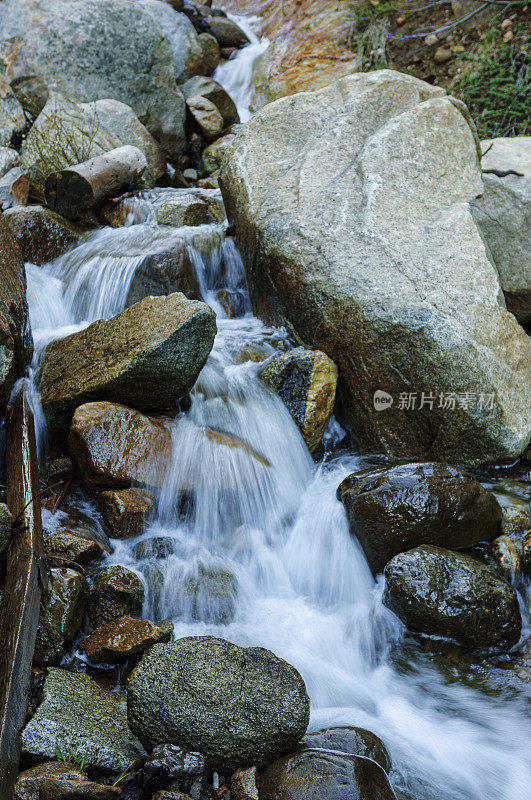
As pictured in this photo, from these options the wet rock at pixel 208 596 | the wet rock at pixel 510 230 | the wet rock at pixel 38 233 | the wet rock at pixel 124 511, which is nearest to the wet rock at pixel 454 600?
the wet rock at pixel 208 596

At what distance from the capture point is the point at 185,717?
92.3 inches

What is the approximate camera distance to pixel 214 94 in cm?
1002

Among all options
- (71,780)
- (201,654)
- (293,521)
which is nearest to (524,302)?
(293,521)

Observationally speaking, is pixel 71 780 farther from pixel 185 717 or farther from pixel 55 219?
pixel 55 219

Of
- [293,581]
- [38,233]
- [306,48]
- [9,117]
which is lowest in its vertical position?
[293,581]

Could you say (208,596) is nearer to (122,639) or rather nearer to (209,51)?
(122,639)

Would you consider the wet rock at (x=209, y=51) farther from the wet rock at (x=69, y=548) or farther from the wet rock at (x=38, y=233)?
the wet rock at (x=69, y=548)

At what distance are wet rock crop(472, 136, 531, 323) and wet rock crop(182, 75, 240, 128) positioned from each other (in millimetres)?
5857

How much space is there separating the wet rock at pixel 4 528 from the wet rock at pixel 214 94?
900 cm

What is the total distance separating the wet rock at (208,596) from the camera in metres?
3.27

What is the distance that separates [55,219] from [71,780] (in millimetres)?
5376

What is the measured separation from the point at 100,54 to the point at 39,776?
9418 millimetres

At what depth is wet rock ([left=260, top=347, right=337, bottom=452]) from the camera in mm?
4395

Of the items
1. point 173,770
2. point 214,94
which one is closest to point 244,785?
point 173,770
